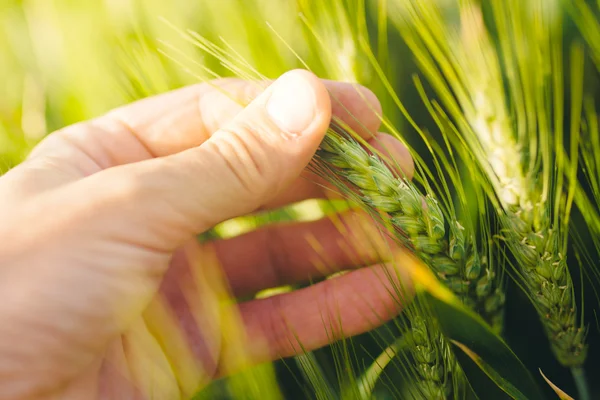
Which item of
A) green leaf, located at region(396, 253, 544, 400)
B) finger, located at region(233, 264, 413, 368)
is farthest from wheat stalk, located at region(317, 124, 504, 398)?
finger, located at region(233, 264, 413, 368)

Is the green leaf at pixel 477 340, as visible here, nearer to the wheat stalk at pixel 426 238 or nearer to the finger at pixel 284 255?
the wheat stalk at pixel 426 238

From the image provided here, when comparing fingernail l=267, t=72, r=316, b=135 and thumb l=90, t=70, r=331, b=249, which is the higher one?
fingernail l=267, t=72, r=316, b=135

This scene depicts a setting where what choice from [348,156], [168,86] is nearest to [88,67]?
[168,86]

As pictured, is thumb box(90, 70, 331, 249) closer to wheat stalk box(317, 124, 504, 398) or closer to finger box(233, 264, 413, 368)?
wheat stalk box(317, 124, 504, 398)

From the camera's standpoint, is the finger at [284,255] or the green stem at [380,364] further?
the finger at [284,255]

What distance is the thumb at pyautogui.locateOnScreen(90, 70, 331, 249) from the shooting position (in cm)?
54

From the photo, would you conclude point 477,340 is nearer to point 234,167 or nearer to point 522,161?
point 522,161

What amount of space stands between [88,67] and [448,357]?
2.29ft

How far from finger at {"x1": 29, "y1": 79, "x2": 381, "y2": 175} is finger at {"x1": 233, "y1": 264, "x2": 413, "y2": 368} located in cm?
22

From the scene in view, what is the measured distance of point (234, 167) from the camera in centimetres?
57

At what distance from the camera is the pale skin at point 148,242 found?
53 cm

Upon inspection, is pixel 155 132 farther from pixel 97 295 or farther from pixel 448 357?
pixel 448 357

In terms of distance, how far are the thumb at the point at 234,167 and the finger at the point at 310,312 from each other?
232 millimetres

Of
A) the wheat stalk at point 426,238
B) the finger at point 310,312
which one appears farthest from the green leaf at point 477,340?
the finger at point 310,312
